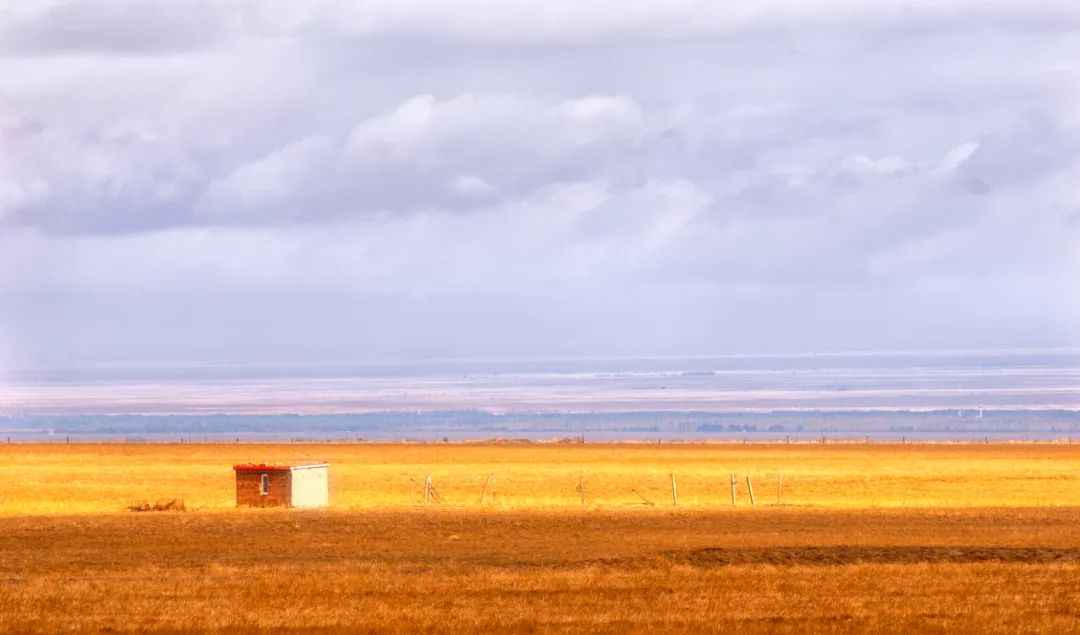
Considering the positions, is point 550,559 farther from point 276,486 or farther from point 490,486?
point 490,486

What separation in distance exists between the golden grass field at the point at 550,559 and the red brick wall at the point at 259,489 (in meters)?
1.19

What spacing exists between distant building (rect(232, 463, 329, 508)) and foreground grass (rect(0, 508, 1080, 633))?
4.33m

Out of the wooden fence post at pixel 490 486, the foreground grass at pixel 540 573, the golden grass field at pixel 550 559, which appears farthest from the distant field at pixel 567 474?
the foreground grass at pixel 540 573

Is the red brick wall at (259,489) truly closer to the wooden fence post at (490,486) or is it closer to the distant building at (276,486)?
the distant building at (276,486)

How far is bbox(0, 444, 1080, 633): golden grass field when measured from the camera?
24031mm

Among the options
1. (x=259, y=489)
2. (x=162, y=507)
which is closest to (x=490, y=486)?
(x=259, y=489)

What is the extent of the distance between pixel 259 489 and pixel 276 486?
0.58 meters

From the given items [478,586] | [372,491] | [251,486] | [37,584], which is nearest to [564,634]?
[478,586]

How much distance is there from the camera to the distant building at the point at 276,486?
50.8 metres

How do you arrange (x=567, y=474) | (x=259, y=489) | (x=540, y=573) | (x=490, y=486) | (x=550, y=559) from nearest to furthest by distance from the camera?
(x=540, y=573)
(x=550, y=559)
(x=259, y=489)
(x=490, y=486)
(x=567, y=474)

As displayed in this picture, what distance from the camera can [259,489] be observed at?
51312 millimetres

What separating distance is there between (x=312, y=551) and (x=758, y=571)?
410 inches

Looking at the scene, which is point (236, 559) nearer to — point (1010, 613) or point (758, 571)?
point (758, 571)

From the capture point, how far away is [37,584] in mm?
28250
